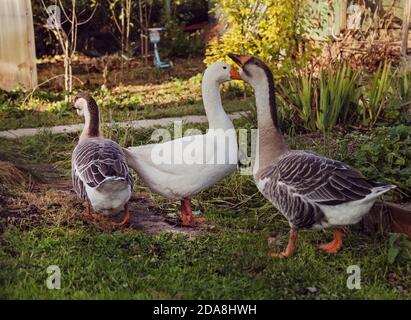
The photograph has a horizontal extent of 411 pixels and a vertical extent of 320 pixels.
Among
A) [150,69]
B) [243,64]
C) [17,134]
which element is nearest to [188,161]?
[243,64]

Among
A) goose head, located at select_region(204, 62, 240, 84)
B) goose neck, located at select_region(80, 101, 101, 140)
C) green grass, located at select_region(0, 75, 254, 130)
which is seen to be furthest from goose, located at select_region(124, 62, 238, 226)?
green grass, located at select_region(0, 75, 254, 130)

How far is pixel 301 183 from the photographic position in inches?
182

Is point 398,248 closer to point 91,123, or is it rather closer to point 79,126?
point 91,123

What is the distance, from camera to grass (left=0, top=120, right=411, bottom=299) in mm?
4215

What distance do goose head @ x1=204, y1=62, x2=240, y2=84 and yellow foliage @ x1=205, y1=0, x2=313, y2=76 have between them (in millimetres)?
4705

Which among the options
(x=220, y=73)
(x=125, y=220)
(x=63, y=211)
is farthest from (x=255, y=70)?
(x=63, y=211)

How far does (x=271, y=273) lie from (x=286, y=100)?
Result: 3529mm

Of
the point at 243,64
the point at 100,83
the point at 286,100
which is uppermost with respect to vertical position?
the point at 243,64

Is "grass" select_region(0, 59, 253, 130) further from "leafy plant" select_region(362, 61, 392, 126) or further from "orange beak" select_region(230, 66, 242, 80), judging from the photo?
"orange beak" select_region(230, 66, 242, 80)

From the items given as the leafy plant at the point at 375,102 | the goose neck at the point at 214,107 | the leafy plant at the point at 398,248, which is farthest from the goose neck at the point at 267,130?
the leafy plant at the point at 375,102

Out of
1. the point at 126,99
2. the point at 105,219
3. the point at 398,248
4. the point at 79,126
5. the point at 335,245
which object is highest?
the point at 398,248

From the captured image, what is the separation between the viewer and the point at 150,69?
14.8 metres

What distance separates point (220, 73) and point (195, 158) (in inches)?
30.5

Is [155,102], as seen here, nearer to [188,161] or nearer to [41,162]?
[41,162]
